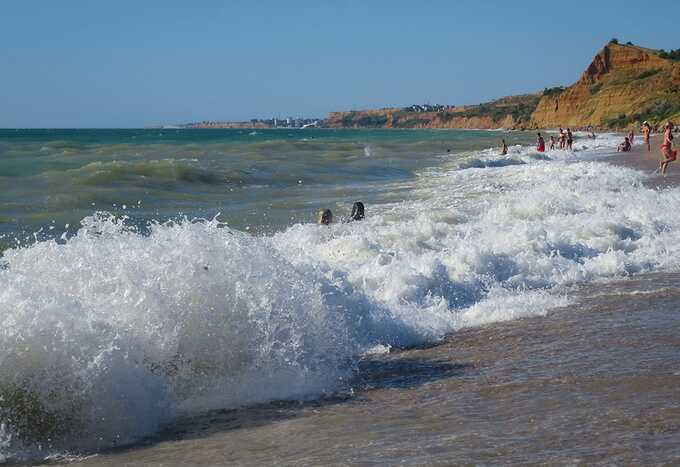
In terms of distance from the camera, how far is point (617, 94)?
11206cm

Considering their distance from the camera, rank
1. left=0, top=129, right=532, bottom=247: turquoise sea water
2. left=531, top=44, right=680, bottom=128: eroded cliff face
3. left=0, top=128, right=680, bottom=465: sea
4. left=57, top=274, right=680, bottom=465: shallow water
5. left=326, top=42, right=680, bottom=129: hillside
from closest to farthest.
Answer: left=57, top=274, right=680, bottom=465: shallow water < left=0, top=128, right=680, bottom=465: sea < left=0, top=129, right=532, bottom=247: turquoise sea water < left=531, top=44, right=680, bottom=128: eroded cliff face < left=326, top=42, right=680, bottom=129: hillside

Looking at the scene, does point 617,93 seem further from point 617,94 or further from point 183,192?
point 183,192

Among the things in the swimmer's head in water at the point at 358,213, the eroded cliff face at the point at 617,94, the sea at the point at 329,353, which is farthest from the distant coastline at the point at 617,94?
the sea at the point at 329,353

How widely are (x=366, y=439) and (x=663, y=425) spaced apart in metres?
1.77

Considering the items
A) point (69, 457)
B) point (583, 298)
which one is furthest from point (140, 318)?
point (583, 298)

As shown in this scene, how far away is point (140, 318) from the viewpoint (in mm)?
6211

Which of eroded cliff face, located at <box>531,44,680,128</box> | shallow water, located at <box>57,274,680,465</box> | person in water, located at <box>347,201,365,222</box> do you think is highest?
eroded cliff face, located at <box>531,44,680,128</box>

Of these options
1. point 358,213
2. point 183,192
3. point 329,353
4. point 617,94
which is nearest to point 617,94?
point 617,94

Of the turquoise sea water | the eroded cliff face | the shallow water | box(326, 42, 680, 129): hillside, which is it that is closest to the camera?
the shallow water

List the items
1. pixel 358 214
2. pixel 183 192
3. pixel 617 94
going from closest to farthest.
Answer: pixel 358 214 < pixel 183 192 < pixel 617 94

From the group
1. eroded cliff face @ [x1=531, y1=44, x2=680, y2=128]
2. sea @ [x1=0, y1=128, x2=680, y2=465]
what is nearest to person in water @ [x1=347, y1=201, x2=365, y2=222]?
sea @ [x1=0, y1=128, x2=680, y2=465]

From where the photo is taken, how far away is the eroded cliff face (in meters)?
97.9

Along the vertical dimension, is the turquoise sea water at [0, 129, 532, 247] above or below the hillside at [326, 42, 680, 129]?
below

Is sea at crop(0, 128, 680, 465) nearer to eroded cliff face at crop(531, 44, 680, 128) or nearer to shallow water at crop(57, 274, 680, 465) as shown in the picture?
shallow water at crop(57, 274, 680, 465)
